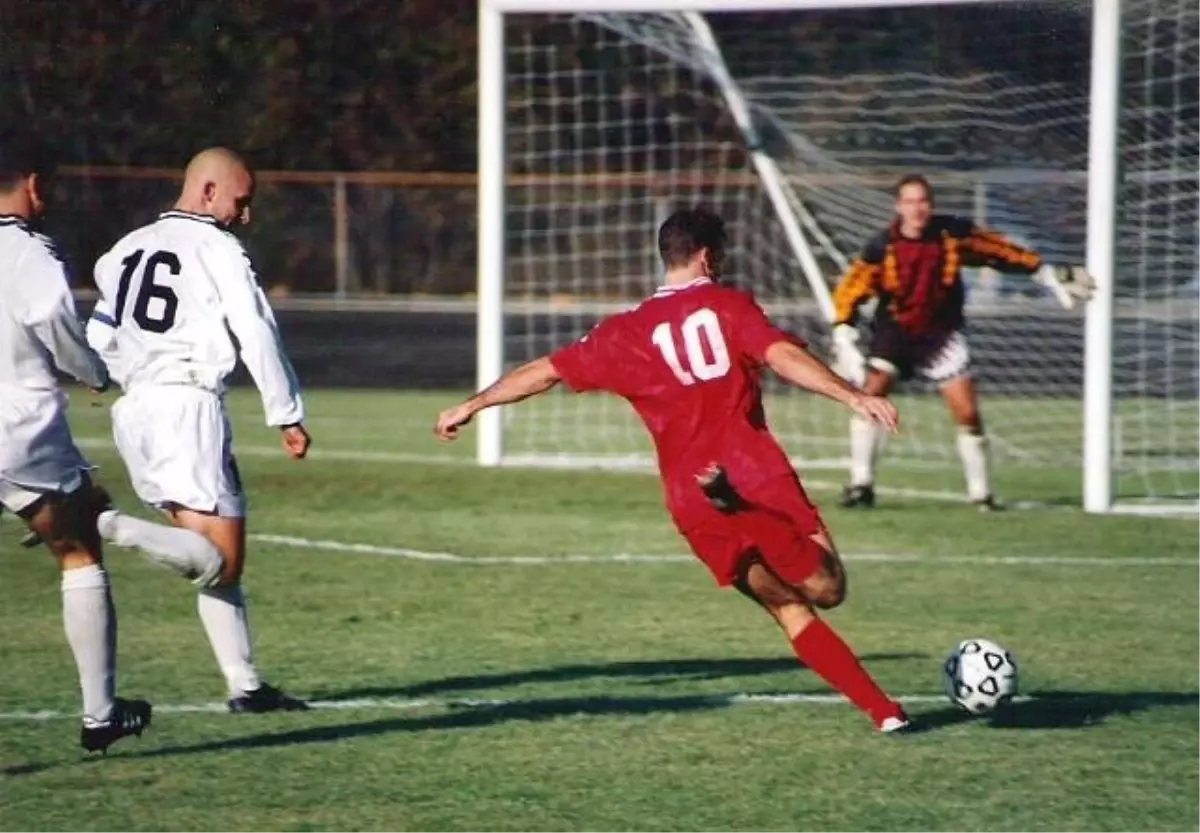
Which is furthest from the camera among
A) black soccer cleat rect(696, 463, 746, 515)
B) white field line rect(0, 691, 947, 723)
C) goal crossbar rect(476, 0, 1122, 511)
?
goal crossbar rect(476, 0, 1122, 511)

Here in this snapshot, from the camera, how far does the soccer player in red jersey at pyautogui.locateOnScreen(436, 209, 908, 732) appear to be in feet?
23.8

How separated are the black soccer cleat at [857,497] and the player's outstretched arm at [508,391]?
665 cm

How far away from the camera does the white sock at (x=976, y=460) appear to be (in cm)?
1376

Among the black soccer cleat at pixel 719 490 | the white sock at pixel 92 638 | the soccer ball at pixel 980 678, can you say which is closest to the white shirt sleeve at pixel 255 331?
the white sock at pixel 92 638

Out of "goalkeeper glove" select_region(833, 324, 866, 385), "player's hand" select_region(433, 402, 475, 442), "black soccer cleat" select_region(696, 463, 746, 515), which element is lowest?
"goalkeeper glove" select_region(833, 324, 866, 385)

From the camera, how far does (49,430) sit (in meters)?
6.85

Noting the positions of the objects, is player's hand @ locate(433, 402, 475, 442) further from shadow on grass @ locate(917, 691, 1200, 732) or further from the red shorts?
shadow on grass @ locate(917, 691, 1200, 732)

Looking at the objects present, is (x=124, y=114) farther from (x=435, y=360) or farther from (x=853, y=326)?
(x=853, y=326)

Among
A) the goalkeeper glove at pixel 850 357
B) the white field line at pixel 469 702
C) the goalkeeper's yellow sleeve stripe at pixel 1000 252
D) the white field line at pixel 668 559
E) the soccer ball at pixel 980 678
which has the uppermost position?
the goalkeeper's yellow sleeve stripe at pixel 1000 252

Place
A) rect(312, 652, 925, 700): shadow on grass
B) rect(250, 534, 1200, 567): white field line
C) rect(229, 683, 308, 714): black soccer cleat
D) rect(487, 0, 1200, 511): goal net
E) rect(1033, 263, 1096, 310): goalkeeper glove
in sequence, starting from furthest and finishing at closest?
rect(487, 0, 1200, 511): goal net, rect(1033, 263, 1096, 310): goalkeeper glove, rect(250, 534, 1200, 567): white field line, rect(312, 652, 925, 700): shadow on grass, rect(229, 683, 308, 714): black soccer cleat

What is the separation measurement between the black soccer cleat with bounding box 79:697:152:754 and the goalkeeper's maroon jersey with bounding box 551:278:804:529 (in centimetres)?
164

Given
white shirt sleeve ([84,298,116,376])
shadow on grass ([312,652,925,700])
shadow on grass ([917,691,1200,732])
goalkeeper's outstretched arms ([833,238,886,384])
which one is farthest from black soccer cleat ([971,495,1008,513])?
white shirt sleeve ([84,298,116,376])

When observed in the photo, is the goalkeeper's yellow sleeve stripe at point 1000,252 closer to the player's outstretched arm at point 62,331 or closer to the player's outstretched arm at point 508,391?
the player's outstretched arm at point 508,391

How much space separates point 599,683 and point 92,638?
2.18m
